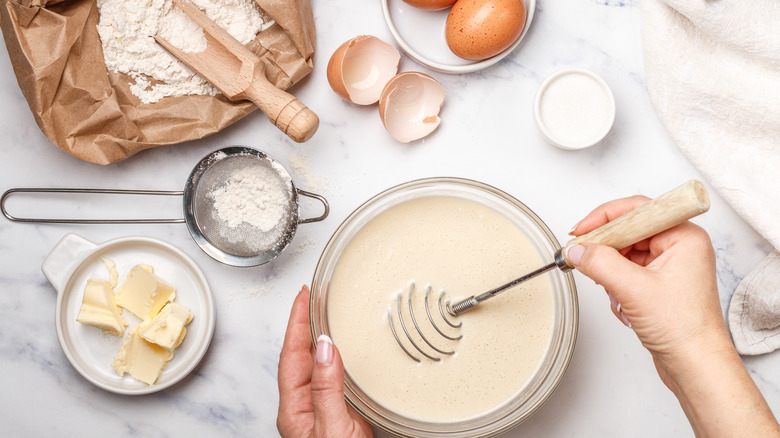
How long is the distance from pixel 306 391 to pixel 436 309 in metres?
0.37

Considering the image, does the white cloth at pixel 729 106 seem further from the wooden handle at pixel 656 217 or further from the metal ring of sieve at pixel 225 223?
the metal ring of sieve at pixel 225 223

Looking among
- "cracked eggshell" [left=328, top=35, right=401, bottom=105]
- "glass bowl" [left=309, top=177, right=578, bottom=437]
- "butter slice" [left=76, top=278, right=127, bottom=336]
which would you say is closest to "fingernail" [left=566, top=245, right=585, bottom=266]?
"glass bowl" [left=309, top=177, right=578, bottom=437]

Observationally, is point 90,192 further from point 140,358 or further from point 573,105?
point 573,105

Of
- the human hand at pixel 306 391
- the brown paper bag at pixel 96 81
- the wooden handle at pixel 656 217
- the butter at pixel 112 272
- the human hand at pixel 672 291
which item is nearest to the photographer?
the wooden handle at pixel 656 217

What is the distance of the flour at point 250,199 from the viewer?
4.51ft

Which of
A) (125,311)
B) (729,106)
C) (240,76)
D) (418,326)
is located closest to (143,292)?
(125,311)

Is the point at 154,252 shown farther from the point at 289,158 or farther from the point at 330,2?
the point at 330,2

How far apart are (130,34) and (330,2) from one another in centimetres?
48

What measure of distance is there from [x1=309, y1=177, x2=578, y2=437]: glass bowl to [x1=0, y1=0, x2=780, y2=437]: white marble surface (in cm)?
17

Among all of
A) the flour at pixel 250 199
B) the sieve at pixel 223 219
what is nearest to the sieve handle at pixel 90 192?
the sieve at pixel 223 219

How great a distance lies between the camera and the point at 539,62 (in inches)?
57.1

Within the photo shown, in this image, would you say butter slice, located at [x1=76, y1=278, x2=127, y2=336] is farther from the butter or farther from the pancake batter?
the pancake batter

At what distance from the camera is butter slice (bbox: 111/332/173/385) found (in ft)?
4.51

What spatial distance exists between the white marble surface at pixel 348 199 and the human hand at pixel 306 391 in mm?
111
